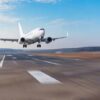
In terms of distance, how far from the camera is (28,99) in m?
7.88

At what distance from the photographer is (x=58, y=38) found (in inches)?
2502

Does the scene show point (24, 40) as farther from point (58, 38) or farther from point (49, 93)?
point (49, 93)

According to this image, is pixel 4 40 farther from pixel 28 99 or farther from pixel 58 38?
pixel 28 99

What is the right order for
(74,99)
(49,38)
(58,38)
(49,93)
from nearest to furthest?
1. (74,99)
2. (49,93)
3. (49,38)
4. (58,38)

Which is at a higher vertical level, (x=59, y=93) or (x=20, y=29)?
(x=20, y=29)

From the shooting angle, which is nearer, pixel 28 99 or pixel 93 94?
pixel 28 99

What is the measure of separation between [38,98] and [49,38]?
155ft

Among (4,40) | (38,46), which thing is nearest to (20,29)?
(4,40)

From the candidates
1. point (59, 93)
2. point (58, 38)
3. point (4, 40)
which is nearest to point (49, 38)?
point (58, 38)

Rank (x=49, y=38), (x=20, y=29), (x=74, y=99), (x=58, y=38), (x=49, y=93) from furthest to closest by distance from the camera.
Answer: (x=20, y=29), (x=58, y=38), (x=49, y=38), (x=49, y=93), (x=74, y=99)

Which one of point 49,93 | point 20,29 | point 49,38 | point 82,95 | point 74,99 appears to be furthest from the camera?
point 20,29

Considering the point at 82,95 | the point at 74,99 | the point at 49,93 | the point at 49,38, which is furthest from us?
the point at 49,38

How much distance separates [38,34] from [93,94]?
47377 millimetres

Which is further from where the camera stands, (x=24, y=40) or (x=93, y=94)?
(x=24, y=40)
